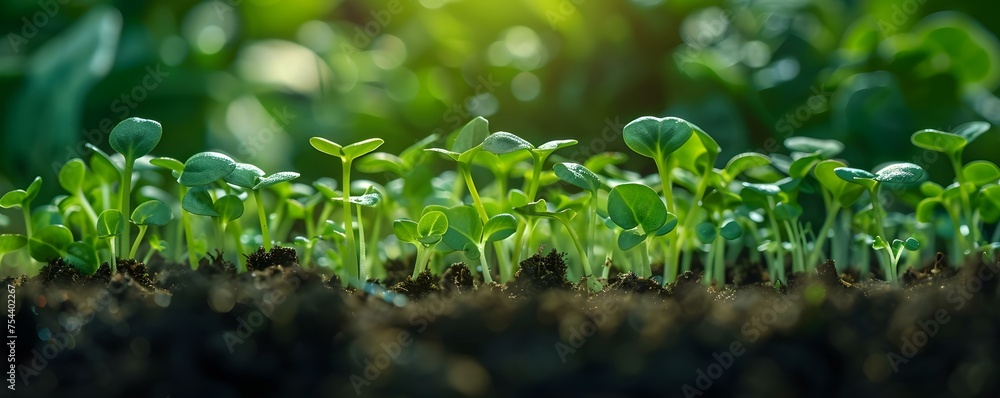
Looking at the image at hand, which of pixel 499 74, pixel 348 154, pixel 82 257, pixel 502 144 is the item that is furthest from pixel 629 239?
pixel 499 74

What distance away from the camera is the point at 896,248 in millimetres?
738

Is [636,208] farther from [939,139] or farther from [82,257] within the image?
[82,257]

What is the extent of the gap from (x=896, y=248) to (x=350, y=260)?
1.69 feet

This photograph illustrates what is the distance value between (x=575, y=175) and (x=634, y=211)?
0.20 ft

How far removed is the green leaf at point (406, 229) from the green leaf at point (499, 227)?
60 mm

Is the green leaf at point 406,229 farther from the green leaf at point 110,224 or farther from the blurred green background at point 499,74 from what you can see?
the blurred green background at point 499,74

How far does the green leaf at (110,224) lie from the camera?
679 millimetres

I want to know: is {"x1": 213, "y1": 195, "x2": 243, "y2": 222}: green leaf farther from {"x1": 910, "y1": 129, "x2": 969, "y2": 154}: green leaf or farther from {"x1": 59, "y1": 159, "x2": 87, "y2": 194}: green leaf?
{"x1": 910, "y1": 129, "x2": 969, "y2": 154}: green leaf

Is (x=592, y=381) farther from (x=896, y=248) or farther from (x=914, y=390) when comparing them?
(x=896, y=248)

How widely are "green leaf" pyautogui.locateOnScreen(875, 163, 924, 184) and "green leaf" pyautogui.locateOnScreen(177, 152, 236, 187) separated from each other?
0.54 meters

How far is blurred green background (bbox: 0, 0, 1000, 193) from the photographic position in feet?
5.12

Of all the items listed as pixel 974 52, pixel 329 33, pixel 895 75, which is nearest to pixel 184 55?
pixel 329 33

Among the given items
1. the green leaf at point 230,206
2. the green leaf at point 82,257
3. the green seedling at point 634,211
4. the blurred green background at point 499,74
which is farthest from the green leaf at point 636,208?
the blurred green background at point 499,74

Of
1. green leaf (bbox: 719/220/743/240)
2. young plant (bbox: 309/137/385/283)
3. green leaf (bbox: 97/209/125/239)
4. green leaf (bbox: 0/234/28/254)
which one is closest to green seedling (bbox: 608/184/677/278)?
green leaf (bbox: 719/220/743/240)
